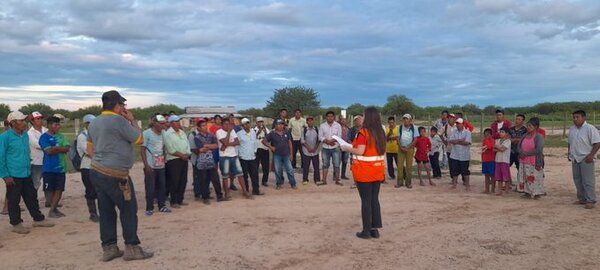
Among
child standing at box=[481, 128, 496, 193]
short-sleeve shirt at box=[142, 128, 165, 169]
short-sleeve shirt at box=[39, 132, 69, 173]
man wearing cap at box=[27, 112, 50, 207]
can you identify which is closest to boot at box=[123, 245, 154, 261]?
short-sleeve shirt at box=[142, 128, 165, 169]

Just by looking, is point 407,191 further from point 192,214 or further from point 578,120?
point 192,214

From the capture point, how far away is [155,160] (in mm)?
8273

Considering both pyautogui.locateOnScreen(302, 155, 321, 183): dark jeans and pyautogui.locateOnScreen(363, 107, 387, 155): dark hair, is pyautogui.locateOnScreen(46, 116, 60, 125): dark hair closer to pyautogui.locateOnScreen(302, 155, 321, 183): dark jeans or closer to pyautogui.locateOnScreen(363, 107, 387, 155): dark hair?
pyautogui.locateOnScreen(363, 107, 387, 155): dark hair

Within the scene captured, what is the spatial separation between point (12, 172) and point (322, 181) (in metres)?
6.58

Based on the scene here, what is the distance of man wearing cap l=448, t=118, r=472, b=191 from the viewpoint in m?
10.6

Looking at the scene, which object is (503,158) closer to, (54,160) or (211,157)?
(211,157)

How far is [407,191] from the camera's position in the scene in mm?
10523

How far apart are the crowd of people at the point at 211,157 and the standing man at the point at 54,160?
2 centimetres

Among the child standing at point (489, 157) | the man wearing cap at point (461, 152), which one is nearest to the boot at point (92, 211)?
the man wearing cap at point (461, 152)

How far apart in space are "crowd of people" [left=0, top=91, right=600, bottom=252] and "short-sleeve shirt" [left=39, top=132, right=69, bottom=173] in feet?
0.05

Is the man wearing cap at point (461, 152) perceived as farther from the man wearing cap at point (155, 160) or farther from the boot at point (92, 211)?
the boot at point (92, 211)

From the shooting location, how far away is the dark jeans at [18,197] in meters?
6.93

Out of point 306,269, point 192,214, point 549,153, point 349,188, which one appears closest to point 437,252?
point 306,269

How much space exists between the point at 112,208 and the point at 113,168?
0.51 meters
